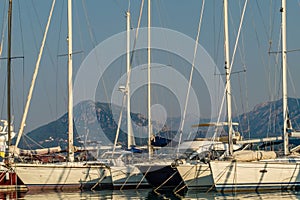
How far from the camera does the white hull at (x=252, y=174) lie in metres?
45.1

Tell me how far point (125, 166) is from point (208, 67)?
1287 centimetres

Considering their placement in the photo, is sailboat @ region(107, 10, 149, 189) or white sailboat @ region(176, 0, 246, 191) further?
sailboat @ region(107, 10, 149, 189)

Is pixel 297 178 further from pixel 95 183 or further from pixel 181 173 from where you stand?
pixel 95 183

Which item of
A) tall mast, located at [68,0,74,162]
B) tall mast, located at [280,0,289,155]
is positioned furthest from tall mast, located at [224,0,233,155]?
tall mast, located at [68,0,74,162]

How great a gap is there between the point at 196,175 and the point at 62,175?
9621 mm

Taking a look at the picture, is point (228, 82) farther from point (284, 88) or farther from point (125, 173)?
point (125, 173)

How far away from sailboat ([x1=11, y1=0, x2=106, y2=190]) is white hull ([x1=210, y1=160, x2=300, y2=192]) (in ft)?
32.2

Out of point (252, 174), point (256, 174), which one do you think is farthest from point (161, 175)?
point (256, 174)

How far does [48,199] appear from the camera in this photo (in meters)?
42.7

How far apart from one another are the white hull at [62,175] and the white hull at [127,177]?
68 cm

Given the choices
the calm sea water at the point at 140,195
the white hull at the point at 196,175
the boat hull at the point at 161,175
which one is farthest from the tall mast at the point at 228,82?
the boat hull at the point at 161,175

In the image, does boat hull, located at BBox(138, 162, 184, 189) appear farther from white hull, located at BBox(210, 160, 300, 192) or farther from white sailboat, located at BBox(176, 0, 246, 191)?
white hull, located at BBox(210, 160, 300, 192)

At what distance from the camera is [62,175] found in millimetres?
49406

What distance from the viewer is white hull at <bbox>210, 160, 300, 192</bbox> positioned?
4506 cm
